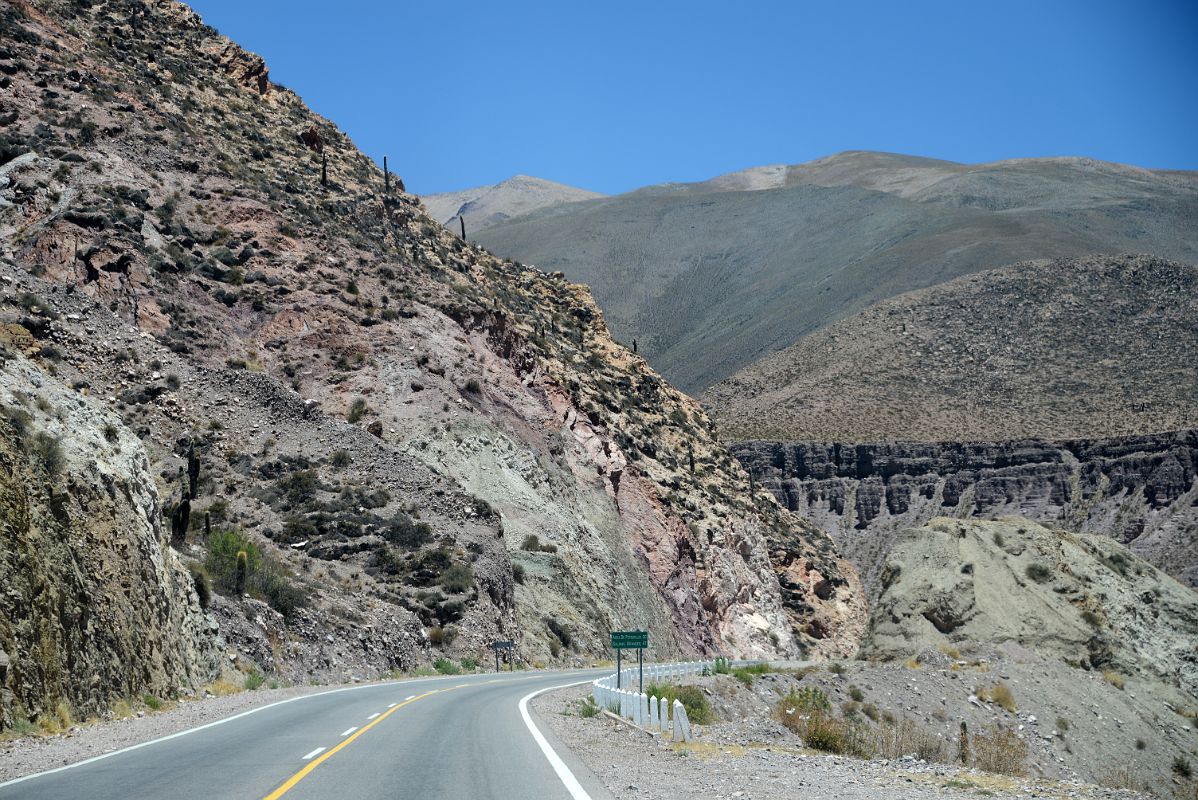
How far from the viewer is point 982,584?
117ft

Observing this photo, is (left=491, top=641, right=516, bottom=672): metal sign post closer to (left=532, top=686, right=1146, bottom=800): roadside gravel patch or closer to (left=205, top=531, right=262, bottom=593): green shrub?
(left=205, top=531, right=262, bottom=593): green shrub

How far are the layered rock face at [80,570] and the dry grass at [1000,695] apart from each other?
18693 mm

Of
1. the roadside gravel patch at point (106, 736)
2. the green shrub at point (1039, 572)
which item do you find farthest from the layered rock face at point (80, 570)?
the green shrub at point (1039, 572)

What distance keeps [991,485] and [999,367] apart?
60.7 ft

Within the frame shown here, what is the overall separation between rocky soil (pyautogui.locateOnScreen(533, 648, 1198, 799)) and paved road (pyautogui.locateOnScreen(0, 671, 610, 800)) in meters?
1.55

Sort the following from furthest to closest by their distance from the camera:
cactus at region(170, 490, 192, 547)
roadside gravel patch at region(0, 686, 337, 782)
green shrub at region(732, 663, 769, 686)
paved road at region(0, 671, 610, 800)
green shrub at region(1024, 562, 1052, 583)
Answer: green shrub at region(1024, 562, 1052, 583), cactus at region(170, 490, 192, 547), green shrub at region(732, 663, 769, 686), roadside gravel patch at region(0, 686, 337, 782), paved road at region(0, 671, 610, 800)

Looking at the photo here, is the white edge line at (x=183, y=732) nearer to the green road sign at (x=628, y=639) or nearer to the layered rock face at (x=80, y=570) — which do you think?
the layered rock face at (x=80, y=570)

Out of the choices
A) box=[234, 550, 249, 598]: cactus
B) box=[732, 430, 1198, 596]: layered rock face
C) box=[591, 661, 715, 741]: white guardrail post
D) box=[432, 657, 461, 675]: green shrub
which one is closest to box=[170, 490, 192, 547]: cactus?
box=[234, 550, 249, 598]: cactus

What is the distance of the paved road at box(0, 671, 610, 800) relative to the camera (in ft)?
41.6

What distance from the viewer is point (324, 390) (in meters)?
49.2

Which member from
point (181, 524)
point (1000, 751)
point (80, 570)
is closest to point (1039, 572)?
point (1000, 751)

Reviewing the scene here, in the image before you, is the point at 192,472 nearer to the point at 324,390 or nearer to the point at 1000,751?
the point at 324,390

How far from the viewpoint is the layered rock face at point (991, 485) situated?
11488 centimetres

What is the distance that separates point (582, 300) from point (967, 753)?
206 ft
